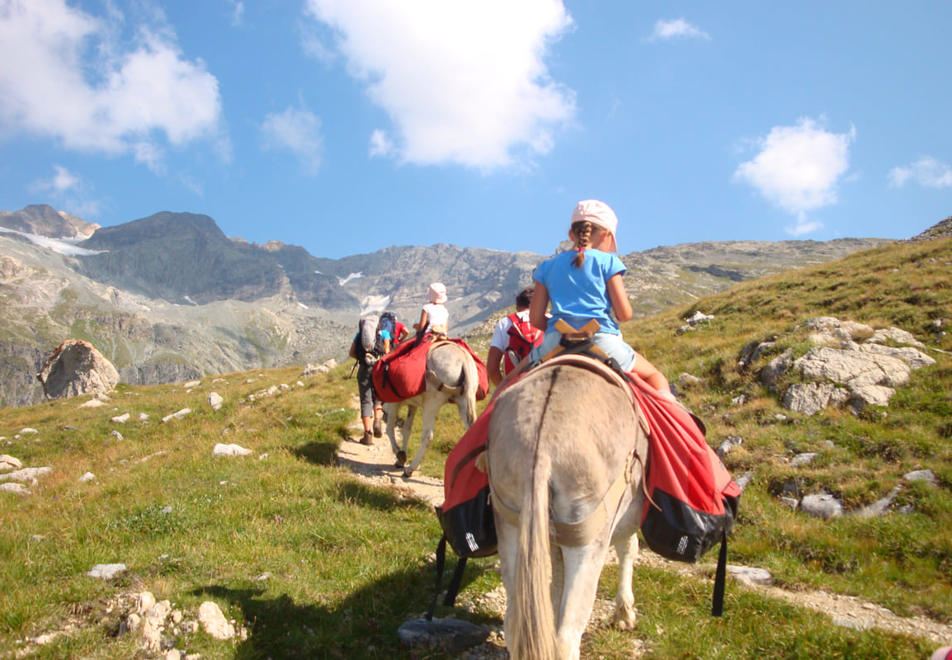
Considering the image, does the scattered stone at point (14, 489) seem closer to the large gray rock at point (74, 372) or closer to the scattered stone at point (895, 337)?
the scattered stone at point (895, 337)

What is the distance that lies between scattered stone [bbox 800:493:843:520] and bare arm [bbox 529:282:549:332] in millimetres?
5539

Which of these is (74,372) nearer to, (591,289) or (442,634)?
(442,634)

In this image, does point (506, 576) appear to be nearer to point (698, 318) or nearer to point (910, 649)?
point (910, 649)

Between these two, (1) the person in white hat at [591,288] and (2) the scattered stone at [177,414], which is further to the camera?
(2) the scattered stone at [177,414]

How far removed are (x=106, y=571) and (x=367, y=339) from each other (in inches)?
290

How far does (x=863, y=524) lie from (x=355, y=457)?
8.88 m

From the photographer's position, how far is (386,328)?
1242 cm

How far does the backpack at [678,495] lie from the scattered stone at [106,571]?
4907mm

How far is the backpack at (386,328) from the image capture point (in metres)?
12.3

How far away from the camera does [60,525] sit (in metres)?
6.60

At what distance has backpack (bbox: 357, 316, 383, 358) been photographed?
1212cm

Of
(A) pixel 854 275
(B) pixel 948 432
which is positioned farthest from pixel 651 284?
(B) pixel 948 432

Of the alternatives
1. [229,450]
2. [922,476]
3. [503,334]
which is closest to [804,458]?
[922,476]

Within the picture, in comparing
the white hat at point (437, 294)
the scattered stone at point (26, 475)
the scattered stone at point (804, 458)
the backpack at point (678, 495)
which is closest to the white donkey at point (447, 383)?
the white hat at point (437, 294)
